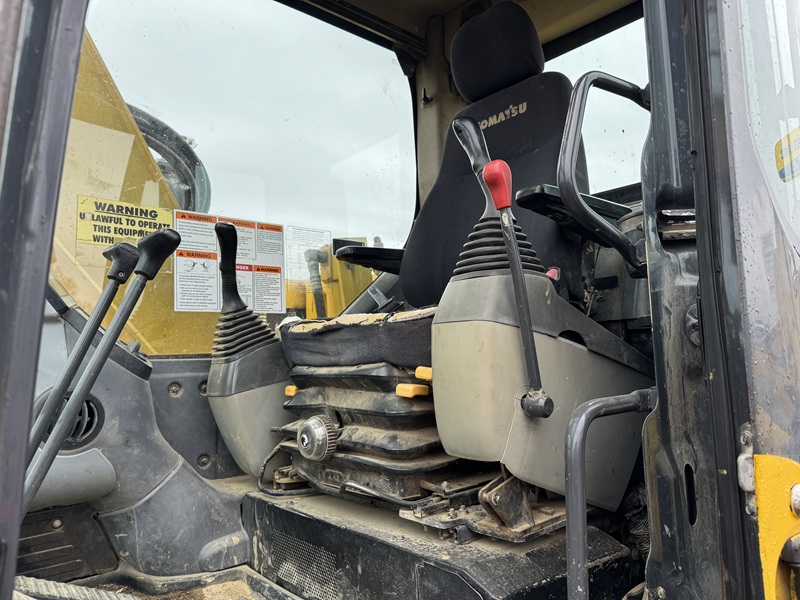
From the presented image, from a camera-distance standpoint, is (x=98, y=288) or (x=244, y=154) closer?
(x=98, y=288)

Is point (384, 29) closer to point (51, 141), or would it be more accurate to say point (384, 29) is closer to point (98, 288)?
point (98, 288)

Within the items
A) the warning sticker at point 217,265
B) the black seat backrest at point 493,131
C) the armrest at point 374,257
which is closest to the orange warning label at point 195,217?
the warning sticker at point 217,265

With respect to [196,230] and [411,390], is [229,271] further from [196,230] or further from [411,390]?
[411,390]

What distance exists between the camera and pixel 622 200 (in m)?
1.96

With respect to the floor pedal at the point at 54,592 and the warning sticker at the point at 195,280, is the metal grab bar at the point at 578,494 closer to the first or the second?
the floor pedal at the point at 54,592

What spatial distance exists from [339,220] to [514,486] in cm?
134

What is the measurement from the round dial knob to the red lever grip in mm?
640

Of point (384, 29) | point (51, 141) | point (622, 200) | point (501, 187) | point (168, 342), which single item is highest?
point (384, 29)

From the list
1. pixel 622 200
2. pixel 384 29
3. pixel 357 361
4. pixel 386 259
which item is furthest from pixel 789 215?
pixel 384 29

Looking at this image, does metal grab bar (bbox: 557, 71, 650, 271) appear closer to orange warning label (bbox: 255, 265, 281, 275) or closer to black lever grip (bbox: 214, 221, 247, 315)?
black lever grip (bbox: 214, 221, 247, 315)

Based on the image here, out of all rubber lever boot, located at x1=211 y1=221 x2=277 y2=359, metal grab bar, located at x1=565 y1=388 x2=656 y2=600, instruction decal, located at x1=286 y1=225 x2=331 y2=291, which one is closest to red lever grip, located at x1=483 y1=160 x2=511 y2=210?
metal grab bar, located at x1=565 y1=388 x2=656 y2=600

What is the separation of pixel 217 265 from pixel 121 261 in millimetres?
698

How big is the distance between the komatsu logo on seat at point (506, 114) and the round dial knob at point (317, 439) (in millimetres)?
1086

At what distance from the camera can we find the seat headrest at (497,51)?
178 centimetres
